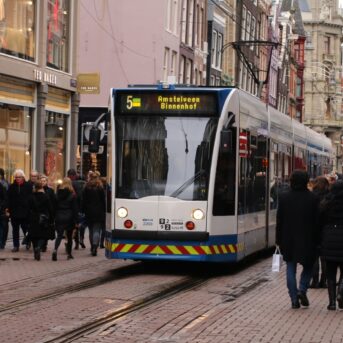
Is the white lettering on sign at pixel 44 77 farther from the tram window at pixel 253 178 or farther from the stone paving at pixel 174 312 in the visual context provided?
the stone paving at pixel 174 312

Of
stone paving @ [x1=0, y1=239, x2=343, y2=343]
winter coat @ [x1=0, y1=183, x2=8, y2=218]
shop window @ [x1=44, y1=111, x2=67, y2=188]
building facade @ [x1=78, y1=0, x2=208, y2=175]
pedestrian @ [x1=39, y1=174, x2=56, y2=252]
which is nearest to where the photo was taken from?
stone paving @ [x1=0, y1=239, x2=343, y2=343]

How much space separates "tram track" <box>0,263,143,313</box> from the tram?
52 centimetres

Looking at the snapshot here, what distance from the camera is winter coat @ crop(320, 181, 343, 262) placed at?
41.5 ft

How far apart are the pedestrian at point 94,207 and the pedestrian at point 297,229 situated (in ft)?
30.8

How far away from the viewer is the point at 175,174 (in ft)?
56.1

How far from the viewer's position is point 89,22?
138 feet

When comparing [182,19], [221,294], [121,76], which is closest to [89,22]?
[121,76]

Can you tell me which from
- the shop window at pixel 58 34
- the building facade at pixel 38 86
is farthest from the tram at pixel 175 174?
the shop window at pixel 58 34

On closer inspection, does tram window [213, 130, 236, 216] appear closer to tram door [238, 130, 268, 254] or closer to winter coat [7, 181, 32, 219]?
tram door [238, 130, 268, 254]

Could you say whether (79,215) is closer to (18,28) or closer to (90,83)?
(18,28)

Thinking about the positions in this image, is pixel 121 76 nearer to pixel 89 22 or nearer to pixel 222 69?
pixel 89 22

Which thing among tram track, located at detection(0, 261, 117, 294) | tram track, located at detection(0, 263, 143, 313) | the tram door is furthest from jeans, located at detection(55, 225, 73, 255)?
the tram door

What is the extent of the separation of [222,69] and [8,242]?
33.3 metres

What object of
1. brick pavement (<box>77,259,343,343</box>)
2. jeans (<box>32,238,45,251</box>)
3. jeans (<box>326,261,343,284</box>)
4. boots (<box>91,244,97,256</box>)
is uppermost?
jeans (<box>326,261,343,284</box>)
